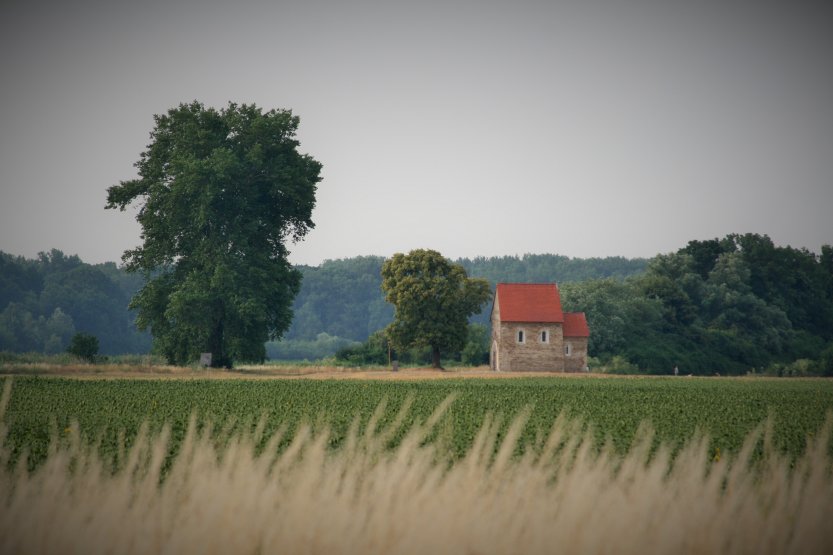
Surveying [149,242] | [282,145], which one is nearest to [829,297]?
[282,145]

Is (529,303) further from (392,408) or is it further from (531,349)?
(392,408)

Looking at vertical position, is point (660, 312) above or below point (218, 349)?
above

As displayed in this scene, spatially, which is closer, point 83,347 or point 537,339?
point 83,347

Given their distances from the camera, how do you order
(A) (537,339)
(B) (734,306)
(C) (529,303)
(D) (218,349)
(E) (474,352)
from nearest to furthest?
(D) (218,349) < (A) (537,339) < (C) (529,303) < (E) (474,352) < (B) (734,306)

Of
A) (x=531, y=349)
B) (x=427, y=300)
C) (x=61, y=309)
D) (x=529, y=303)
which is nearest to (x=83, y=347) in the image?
(x=427, y=300)

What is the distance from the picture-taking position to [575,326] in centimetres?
6850

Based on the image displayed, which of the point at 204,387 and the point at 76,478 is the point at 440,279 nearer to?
the point at 204,387

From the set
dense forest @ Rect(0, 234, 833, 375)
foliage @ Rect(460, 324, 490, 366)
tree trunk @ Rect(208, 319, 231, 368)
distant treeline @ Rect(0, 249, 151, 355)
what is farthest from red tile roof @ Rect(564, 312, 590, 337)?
distant treeline @ Rect(0, 249, 151, 355)

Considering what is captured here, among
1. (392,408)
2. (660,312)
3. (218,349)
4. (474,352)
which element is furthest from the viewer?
(660,312)

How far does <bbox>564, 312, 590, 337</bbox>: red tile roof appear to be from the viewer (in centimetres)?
6775

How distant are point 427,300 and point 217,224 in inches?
745

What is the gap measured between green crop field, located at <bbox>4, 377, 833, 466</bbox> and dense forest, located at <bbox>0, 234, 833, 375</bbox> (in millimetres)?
36670

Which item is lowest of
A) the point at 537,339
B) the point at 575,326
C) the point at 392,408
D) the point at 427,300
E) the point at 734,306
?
the point at 392,408

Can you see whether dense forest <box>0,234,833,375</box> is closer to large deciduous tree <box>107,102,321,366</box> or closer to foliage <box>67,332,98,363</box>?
large deciduous tree <box>107,102,321,366</box>
